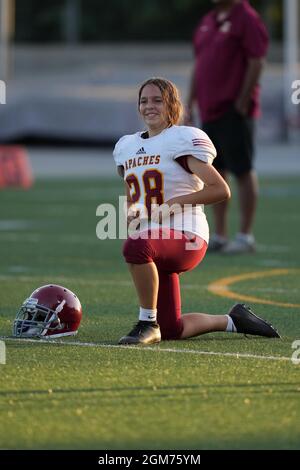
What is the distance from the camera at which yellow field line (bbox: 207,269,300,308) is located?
7652 millimetres

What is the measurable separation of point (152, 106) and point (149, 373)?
1.52m

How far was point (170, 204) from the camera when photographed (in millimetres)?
6133

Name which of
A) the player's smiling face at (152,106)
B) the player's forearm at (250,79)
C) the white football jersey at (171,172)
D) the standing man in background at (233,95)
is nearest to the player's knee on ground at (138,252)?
the white football jersey at (171,172)

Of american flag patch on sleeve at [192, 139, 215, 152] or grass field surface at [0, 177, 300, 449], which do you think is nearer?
grass field surface at [0, 177, 300, 449]

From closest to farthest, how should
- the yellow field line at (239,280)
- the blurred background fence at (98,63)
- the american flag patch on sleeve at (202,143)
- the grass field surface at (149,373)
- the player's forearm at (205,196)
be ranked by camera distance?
the grass field surface at (149,373) → the player's forearm at (205,196) → the american flag patch on sleeve at (202,143) → the yellow field line at (239,280) → the blurred background fence at (98,63)

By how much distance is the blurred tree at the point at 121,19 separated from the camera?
45.1 meters

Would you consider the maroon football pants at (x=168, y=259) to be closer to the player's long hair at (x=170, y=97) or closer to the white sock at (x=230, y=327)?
the white sock at (x=230, y=327)

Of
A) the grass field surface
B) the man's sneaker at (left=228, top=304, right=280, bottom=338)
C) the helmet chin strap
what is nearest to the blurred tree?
the grass field surface

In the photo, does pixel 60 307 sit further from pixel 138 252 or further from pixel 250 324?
pixel 250 324

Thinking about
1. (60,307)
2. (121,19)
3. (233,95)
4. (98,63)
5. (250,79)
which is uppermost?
(121,19)

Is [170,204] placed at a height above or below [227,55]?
below

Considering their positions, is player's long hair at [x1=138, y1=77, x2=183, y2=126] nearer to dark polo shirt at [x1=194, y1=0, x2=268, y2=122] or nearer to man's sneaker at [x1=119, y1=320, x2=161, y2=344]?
man's sneaker at [x1=119, y1=320, x2=161, y2=344]

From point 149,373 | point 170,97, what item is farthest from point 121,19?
point 149,373
